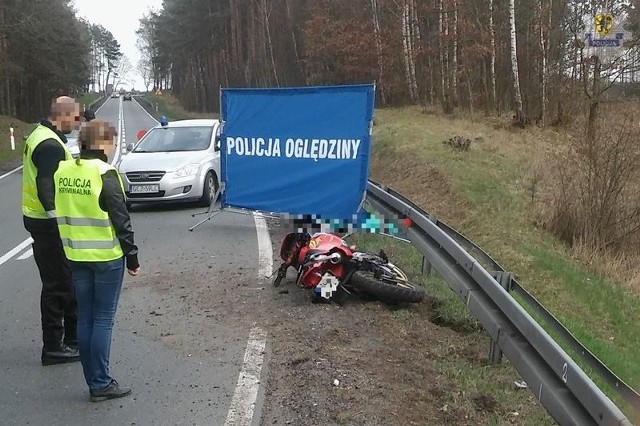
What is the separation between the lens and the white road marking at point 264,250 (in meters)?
8.22

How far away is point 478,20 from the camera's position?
101 feet

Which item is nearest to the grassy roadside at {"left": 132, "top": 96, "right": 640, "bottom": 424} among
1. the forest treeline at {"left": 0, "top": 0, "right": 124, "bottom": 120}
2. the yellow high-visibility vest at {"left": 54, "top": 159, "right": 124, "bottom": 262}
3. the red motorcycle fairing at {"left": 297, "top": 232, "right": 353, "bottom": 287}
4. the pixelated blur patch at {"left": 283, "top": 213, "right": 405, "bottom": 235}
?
the pixelated blur patch at {"left": 283, "top": 213, "right": 405, "bottom": 235}

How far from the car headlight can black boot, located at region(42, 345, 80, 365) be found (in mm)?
7755

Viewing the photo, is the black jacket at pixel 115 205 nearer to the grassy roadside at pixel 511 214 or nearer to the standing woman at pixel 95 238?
the standing woman at pixel 95 238

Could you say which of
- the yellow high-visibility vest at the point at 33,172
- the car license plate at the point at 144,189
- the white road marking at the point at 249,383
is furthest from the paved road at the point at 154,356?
the car license plate at the point at 144,189

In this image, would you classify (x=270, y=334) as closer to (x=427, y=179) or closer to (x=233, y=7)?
(x=427, y=179)

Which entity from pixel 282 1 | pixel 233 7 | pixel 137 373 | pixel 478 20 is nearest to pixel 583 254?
pixel 137 373

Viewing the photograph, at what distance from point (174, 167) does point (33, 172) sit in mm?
7805

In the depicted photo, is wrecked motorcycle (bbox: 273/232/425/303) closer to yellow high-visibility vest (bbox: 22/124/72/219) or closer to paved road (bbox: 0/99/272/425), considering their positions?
paved road (bbox: 0/99/272/425)

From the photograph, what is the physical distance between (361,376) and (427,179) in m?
10.1

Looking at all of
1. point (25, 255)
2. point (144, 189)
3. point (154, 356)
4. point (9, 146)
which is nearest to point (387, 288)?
point (154, 356)

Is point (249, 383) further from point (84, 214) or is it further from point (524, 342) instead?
point (524, 342)

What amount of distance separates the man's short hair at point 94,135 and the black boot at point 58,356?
180 cm

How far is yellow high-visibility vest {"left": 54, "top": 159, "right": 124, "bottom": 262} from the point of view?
14.9ft
